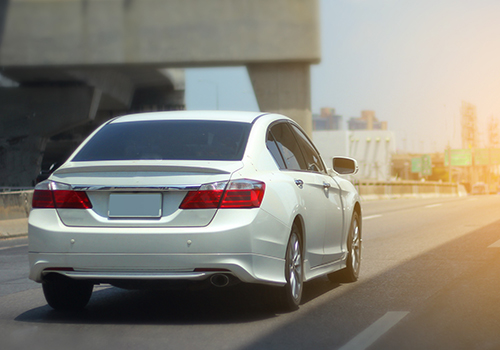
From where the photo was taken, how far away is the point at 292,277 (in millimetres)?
6359

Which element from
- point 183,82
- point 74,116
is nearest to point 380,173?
point 183,82

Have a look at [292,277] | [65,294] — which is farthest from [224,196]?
[65,294]

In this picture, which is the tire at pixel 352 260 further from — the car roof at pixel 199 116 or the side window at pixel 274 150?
the car roof at pixel 199 116

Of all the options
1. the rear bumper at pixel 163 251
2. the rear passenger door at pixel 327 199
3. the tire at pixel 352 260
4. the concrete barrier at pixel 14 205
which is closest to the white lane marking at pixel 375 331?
the rear bumper at pixel 163 251

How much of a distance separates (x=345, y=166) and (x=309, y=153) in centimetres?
84

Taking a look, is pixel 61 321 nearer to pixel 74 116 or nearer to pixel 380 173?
pixel 74 116

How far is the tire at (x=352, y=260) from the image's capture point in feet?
27.1

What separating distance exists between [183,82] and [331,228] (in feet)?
170

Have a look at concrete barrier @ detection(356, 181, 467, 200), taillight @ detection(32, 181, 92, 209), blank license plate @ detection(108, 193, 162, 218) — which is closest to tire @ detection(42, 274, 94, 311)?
taillight @ detection(32, 181, 92, 209)

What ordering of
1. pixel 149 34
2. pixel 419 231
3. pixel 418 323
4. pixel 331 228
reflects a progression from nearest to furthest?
pixel 418 323
pixel 331 228
pixel 419 231
pixel 149 34

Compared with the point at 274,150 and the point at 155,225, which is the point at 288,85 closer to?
the point at 274,150

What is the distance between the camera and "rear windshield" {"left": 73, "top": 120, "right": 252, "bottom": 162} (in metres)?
6.19

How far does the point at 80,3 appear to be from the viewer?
33031 mm

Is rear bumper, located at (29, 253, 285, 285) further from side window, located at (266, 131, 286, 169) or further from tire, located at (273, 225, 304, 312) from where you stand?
side window, located at (266, 131, 286, 169)
